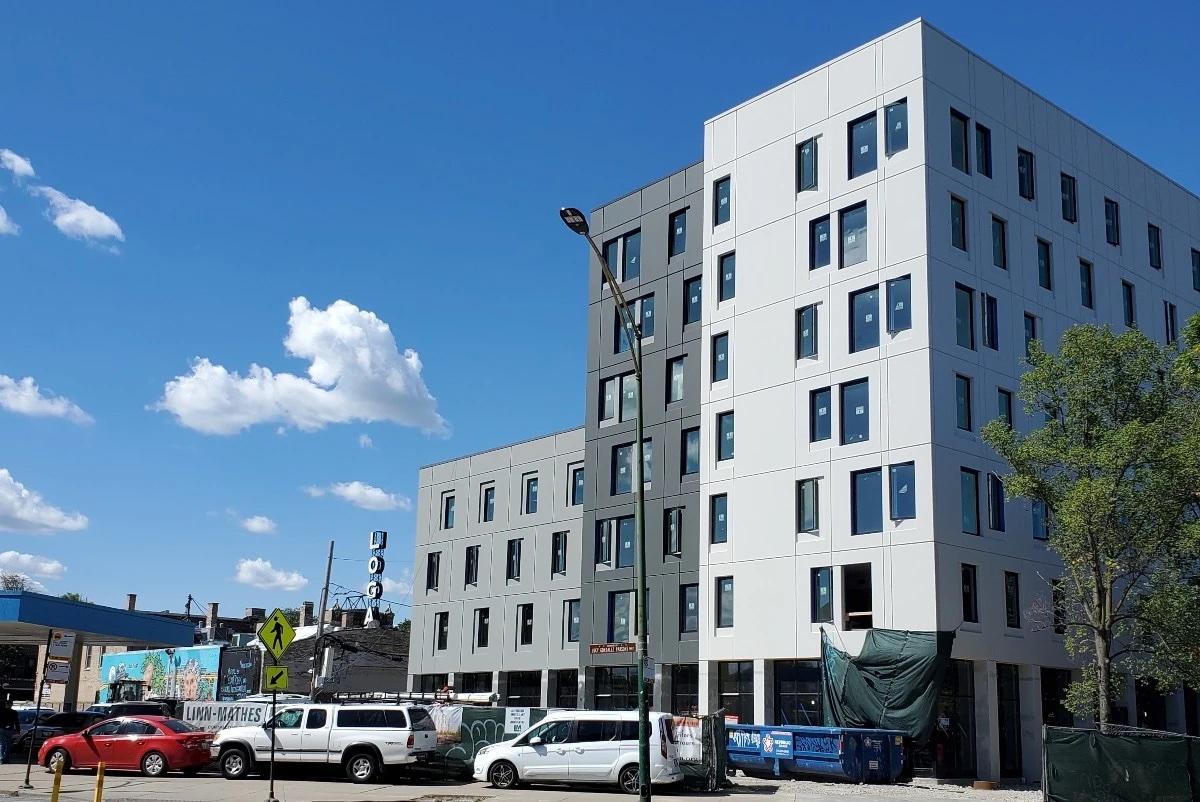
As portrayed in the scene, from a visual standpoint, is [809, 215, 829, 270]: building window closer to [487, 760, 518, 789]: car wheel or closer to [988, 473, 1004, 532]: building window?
[988, 473, 1004, 532]: building window

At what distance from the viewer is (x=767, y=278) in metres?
43.4

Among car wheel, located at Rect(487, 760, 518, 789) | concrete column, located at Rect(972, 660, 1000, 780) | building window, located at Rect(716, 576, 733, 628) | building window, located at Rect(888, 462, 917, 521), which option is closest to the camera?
car wheel, located at Rect(487, 760, 518, 789)

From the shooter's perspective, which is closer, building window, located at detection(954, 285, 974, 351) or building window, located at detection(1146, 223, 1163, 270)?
building window, located at detection(954, 285, 974, 351)

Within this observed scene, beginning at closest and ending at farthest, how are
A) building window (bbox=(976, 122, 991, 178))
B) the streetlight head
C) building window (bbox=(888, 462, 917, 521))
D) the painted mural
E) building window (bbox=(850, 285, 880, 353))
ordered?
1. the streetlight head
2. building window (bbox=(888, 462, 917, 521))
3. building window (bbox=(850, 285, 880, 353))
4. building window (bbox=(976, 122, 991, 178))
5. the painted mural

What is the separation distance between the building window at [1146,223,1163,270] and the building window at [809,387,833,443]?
16648mm

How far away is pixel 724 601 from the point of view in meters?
43.1

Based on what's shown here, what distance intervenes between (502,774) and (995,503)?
18594 mm

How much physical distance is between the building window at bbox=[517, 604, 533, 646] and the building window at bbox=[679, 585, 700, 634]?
11887mm

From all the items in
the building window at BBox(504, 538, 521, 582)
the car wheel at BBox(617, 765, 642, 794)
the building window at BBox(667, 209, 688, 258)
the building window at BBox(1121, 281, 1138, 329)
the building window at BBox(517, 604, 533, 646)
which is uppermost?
the building window at BBox(667, 209, 688, 258)

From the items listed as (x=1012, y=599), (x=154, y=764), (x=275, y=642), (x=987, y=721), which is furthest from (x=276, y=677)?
(x=1012, y=599)

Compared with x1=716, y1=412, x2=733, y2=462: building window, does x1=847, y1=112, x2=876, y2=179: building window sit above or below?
above

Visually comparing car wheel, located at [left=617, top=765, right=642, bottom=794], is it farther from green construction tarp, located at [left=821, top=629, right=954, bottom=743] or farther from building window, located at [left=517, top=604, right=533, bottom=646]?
building window, located at [left=517, top=604, right=533, bottom=646]

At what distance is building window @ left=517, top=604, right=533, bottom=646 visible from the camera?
55.2 metres

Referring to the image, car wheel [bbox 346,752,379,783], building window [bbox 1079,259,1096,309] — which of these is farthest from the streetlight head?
building window [bbox 1079,259,1096,309]
